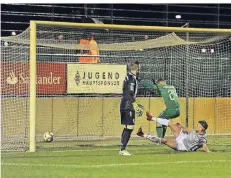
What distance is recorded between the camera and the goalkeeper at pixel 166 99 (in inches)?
622

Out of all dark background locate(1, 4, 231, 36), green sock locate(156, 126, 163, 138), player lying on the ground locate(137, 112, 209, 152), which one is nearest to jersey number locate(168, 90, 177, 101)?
green sock locate(156, 126, 163, 138)

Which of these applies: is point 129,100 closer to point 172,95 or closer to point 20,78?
point 172,95

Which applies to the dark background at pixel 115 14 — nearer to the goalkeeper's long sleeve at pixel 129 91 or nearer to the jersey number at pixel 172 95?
Result: the jersey number at pixel 172 95

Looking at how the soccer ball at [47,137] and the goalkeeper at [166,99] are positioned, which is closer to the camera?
the soccer ball at [47,137]

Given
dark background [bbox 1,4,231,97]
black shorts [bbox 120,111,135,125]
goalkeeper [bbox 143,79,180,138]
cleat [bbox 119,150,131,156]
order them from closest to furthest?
cleat [bbox 119,150,131,156] < black shorts [bbox 120,111,135,125] < goalkeeper [bbox 143,79,180,138] < dark background [bbox 1,4,231,97]

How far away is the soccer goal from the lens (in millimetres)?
15250

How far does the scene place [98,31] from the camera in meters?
16.3

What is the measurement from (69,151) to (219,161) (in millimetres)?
3224

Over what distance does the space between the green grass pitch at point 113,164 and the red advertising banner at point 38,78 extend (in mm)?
1989

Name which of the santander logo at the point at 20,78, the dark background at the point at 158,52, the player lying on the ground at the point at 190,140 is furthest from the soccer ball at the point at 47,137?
the player lying on the ground at the point at 190,140

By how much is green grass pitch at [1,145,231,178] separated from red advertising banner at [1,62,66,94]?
1.99 metres

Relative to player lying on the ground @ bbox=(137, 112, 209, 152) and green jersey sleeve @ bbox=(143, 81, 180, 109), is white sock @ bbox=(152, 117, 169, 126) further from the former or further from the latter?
player lying on the ground @ bbox=(137, 112, 209, 152)

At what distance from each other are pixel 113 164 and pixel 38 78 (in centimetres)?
491

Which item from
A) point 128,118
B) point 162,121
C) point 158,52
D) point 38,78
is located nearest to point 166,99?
point 162,121
